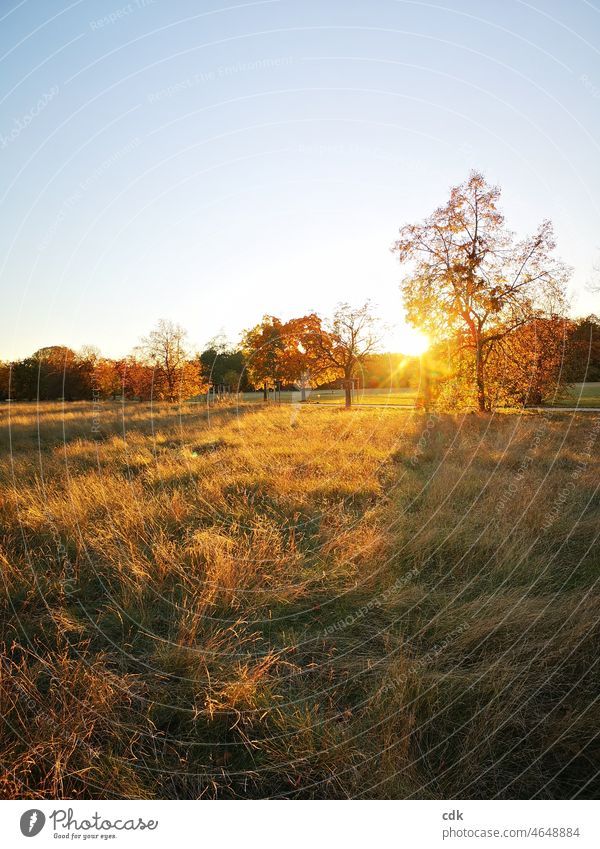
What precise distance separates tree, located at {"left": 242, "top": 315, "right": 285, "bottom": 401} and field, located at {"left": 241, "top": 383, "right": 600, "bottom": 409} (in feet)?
25.7

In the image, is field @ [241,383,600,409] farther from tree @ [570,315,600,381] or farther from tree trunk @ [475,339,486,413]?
tree trunk @ [475,339,486,413]

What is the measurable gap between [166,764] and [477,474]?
7.87m

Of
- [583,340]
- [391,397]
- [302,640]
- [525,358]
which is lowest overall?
[302,640]

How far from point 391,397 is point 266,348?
24.4 meters

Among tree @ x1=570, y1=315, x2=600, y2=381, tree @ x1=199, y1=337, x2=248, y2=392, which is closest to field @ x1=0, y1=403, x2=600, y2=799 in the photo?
tree @ x1=570, y1=315, x2=600, y2=381

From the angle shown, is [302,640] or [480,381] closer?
[302,640]

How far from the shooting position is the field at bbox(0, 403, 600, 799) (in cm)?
257

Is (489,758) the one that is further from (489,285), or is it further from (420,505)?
(489,285)

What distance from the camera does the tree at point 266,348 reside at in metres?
32.7

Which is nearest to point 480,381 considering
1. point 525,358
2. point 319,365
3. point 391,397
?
point 525,358

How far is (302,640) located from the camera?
3.88 m

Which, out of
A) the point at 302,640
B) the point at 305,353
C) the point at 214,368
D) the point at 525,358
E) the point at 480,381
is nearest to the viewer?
the point at 302,640

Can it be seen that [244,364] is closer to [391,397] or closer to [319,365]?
[319,365]

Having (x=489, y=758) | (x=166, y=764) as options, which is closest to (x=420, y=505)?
(x=489, y=758)
